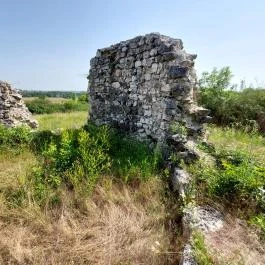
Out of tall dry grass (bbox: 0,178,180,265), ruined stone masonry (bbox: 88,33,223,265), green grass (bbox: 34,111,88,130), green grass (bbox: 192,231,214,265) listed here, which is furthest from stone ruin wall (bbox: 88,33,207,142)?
green grass (bbox: 192,231,214,265)

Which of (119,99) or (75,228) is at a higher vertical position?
(119,99)

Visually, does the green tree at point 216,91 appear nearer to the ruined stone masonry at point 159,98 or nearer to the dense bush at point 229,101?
the dense bush at point 229,101

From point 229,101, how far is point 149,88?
763 cm

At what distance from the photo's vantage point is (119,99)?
24.3ft

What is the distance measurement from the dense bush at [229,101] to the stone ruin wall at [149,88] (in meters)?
6.21

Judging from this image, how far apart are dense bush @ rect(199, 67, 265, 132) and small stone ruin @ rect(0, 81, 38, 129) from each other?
7490 millimetres

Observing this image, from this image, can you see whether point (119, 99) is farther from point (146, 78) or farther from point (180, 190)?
point (180, 190)

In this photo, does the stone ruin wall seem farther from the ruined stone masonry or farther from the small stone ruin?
the small stone ruin

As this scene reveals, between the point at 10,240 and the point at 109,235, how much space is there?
1.12 meters

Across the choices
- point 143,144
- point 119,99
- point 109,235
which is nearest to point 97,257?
point 109,235

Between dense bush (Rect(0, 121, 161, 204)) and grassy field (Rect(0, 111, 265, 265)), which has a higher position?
dense bush (Rect(0, 121, 161, 204))

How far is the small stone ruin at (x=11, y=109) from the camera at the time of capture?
10094 mm

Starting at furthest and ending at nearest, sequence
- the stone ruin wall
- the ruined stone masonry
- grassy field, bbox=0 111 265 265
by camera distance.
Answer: the stone ruin wall → the ruined stone masonry → grassy field, bbox=0 111 265 265

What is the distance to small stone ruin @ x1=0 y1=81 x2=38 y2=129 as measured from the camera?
1009 centimetres
